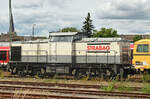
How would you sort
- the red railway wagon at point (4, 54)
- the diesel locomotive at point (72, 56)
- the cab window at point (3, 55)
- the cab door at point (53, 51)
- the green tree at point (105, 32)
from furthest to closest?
the green tree at point (105, 32) < the cab window at point (3, 55) < the red railway wagon at point (4, 54) < the cab door at point (53, 51) < the diesel locomotive at point (72, 56)

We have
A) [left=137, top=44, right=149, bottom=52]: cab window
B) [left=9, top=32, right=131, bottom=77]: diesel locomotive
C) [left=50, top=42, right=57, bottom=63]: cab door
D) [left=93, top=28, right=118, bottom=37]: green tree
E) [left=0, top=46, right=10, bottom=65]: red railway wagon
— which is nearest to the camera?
[left=137, top=44, right=149, bottom=52]: cab window

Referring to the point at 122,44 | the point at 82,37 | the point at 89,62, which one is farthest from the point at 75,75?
the point at 122,44

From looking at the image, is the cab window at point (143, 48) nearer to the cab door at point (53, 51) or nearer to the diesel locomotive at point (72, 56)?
the diesel locomotive at point (72, 56)

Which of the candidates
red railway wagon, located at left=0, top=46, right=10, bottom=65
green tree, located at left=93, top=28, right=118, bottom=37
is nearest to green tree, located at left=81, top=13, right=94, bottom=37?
green tree, located at left=93, top=28, right=118, bottom=37

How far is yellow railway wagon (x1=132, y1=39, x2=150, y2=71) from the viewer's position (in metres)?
15.4

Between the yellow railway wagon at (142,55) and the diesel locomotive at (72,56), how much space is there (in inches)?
24.1

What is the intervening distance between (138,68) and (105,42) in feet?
10.8

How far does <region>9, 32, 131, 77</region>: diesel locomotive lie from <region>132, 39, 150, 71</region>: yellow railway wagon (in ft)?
2.01

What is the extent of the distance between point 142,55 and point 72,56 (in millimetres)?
5511

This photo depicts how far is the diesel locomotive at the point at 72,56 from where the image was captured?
15.6 meters

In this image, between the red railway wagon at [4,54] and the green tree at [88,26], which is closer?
the red railway wagon at [4,54]

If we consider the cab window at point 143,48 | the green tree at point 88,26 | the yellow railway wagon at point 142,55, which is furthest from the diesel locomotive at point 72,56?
the green tree at point 88,26

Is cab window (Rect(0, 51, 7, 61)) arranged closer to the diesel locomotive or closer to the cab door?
the diesel locomotive

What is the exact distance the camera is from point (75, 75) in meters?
16.6
